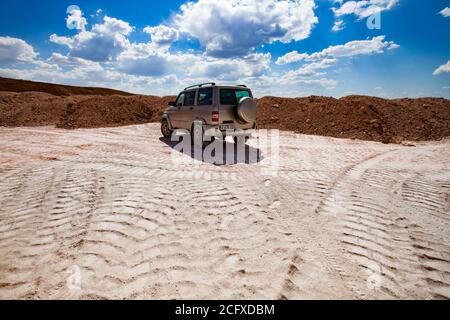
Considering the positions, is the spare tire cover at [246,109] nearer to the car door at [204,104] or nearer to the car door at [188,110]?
the car door at [204,104]

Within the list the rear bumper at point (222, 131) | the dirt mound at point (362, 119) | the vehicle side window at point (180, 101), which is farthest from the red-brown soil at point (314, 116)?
the rear bumper at point (222, 131)

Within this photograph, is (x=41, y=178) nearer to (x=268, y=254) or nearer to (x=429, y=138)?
(x=268, y=254)

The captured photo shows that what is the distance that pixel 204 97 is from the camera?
869cm

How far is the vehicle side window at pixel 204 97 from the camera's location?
8372mm

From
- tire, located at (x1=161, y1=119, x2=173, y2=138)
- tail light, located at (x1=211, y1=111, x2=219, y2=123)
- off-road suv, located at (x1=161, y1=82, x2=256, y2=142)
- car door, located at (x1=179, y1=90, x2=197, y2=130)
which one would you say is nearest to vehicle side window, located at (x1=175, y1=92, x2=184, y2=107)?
car door, located at (x1=179, y1=90, x2=197, y2=130)

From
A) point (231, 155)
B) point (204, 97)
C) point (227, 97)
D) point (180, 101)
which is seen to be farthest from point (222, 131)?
point (180, 101)

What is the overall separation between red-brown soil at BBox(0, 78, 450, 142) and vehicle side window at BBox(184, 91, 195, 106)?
26.8 feet

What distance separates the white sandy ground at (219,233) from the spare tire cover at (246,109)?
2.60 metres

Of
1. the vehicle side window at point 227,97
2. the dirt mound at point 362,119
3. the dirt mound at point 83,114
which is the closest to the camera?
the vehicle side window at point 227,97

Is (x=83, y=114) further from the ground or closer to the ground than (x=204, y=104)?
further from the ground

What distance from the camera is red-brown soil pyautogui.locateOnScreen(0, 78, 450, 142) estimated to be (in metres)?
14.3

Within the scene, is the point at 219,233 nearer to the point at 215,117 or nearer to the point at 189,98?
the point at 215,117

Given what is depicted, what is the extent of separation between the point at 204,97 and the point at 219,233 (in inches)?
249
